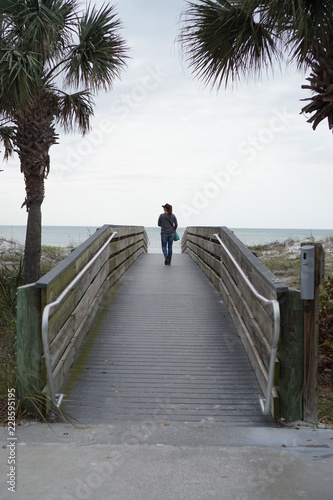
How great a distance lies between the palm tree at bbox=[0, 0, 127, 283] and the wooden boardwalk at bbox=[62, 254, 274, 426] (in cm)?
336

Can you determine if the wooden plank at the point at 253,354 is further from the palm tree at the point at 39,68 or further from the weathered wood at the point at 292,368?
the palm tree at the point at 39,68

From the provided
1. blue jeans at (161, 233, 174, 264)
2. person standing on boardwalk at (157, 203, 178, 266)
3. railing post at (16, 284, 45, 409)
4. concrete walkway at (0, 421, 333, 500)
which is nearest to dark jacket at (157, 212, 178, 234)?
person standing on boardwalk at (157, 203, 178, 266)

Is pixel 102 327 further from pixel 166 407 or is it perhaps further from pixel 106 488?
pixel 106 488

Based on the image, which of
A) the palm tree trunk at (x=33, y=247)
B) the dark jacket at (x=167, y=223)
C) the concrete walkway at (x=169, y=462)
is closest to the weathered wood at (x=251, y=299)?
the concrete walkway at (x=169, y=462)

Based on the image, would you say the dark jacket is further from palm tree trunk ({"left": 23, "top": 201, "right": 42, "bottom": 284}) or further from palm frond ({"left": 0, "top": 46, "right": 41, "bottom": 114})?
palm frond ({"left": 0, "top": 46, "right": 41, "bottom": 114})

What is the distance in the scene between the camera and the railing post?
4281 millimetres

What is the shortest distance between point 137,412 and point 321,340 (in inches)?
111

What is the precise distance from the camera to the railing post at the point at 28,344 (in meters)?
4.28

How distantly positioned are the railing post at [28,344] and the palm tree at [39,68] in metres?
5.32

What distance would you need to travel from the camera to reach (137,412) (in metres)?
4.44

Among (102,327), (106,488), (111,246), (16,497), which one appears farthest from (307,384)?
(111,246)

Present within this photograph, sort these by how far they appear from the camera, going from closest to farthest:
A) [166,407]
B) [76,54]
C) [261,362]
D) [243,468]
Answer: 1. [243,468]
2. [166,407]
3. [261,362]
4. [76,54]

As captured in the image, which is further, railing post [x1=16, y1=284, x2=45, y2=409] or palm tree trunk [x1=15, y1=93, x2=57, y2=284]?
palm tree trunk [x1=15, y1=93, x2=57, y2=284]

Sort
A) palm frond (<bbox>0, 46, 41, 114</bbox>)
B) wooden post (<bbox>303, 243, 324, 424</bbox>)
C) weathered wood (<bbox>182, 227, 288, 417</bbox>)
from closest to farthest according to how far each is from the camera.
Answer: wooden post (<bbox>303, 243, 324, 424</bbox>), weathered wood (<bbox>182, 227, 288, 417</bbox>), palm frond (<bbox>0, 46, 41, 114</bbox>)
